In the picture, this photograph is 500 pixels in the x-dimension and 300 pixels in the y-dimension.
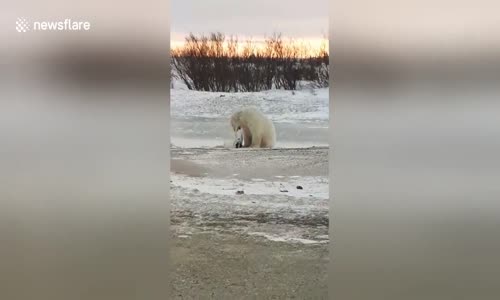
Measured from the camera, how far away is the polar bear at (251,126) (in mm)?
1988

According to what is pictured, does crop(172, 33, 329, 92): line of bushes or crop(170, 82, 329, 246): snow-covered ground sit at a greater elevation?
crop(172, 33, 329, 92): line of bushes

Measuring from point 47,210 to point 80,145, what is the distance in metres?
0.27

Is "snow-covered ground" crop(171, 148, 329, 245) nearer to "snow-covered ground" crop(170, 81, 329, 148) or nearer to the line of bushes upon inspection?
"snow-covered ground" crop(170, 81, 329, 148)

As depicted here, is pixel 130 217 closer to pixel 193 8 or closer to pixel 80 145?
pixel 80 145

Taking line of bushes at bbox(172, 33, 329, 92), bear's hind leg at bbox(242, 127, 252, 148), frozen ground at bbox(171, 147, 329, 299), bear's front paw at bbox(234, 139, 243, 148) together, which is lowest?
frozen ground at bbox(171, 147, 329, 299)

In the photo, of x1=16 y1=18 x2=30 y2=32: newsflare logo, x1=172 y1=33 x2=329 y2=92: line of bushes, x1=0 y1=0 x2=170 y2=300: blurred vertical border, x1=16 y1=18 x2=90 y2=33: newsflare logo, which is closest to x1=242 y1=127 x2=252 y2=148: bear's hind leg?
x1=172 y1=33 x2=329 y2=92: line of bushes

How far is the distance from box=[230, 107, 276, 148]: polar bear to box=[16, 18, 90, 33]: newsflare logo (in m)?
0.63

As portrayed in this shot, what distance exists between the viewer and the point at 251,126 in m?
1.98

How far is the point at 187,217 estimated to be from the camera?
79.8 inches

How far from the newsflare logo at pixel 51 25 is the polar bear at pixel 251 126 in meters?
0.63

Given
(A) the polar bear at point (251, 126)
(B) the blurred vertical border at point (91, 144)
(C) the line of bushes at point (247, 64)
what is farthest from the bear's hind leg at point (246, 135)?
(B) the blurred vertical border at point (91, 144)

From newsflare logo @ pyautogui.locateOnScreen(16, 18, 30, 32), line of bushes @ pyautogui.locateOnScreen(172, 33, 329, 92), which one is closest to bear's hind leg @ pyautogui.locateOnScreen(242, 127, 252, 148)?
line of bushes @ pyautogui.locateOnScreen(172, 33, 329, 92)

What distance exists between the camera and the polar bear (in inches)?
78.3

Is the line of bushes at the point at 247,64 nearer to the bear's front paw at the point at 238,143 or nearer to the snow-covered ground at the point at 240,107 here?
the snow-covered ground at the point at 240,107
